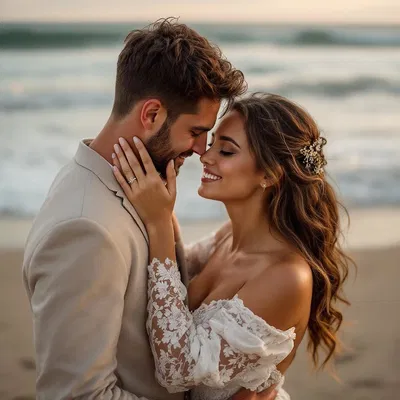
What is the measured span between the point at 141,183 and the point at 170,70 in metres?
0.46

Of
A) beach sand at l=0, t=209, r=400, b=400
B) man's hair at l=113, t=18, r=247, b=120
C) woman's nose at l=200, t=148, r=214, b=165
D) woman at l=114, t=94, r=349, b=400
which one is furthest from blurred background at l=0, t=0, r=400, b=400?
man's hair at l=113, t=18, r=247, b=120

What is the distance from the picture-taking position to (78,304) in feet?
9.37

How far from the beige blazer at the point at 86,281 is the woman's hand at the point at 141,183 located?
4 cm

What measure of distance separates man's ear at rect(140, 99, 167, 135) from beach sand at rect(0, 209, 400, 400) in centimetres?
183

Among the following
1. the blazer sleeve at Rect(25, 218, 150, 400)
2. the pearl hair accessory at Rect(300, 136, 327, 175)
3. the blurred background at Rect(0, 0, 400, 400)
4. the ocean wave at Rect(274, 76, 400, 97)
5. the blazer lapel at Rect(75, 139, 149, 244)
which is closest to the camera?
the blazer sleeve at Rect(25, 218, 150, 400)

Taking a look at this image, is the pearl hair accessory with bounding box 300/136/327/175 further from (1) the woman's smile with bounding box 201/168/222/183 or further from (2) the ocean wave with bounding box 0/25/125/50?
(2) the ocean wave with bounding box 0/25/125/50

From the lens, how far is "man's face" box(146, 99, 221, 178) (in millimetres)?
3146

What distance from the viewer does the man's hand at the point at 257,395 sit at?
3.44 meters

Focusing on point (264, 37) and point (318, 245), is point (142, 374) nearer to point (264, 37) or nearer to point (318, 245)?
point (318, 245)

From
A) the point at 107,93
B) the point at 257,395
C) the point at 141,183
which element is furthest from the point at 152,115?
the point at 107,93

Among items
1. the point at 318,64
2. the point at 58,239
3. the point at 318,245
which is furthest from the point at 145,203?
the point at 318,64

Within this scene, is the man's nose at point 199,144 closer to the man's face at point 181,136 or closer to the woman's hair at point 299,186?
the man's face at point 181,136

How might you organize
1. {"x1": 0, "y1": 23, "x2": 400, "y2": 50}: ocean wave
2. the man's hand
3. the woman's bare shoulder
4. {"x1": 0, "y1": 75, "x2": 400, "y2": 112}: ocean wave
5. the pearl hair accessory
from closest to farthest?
the woman's bare shoulder → the man's hand → the pearl hair accessory → {"x1": 0, "y1": 75, "x2": 400, "y2": 112}: ocean wave → {"x1": 0, "y1": 23, "x2": 400, "y2": 50}: ocean wave

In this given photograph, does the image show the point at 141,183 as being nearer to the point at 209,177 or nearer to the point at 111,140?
the point at 111,140
